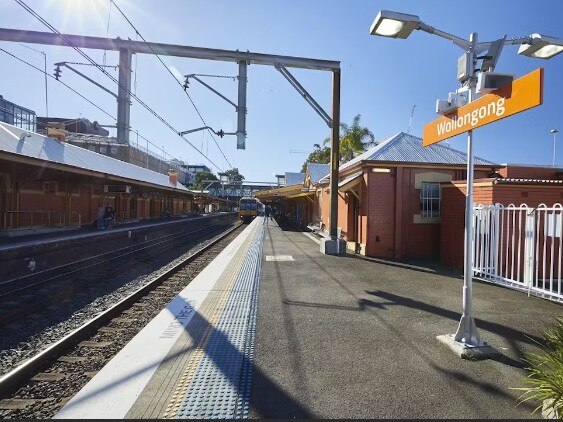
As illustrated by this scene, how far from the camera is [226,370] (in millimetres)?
3836

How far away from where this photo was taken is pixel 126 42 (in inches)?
393

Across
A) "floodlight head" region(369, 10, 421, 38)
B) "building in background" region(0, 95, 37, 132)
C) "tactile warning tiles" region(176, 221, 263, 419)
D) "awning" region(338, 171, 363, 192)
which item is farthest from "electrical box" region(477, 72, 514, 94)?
"building in background" region(0, 95, 37, 132)

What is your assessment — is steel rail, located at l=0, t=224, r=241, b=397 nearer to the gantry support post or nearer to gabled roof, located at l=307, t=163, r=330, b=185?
the gantry support post

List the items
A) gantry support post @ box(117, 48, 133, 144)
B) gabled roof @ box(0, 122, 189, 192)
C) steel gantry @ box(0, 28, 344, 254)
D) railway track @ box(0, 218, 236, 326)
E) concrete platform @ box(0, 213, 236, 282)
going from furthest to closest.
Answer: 1. gabled roof @ box(0, 122, 189, 192)
2. concrete platform @ box(0, 213, 236, 282)
3. steel gantry @ box(0, 28, 344, 254)
4. gantry support post @ box(117, 48, 133, 144)
5. railway track @ box(0, 218, 236, 326)

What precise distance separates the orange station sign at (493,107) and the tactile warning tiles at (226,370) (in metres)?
4.11

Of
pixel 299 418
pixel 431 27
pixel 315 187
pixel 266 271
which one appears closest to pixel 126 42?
pixel 266 271

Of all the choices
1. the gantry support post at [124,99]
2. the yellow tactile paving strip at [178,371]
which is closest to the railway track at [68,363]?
the yellow tactile paving strip at [178,371]

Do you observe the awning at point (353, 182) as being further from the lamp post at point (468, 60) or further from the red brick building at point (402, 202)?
the lamp post at point (468, 60)

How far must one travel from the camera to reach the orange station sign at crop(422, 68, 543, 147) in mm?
3309

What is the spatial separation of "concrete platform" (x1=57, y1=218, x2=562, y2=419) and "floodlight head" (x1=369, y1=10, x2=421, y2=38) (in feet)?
14.3

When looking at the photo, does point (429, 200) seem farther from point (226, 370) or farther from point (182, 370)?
point (182, 370)

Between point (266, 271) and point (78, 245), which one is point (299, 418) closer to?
point (266, 271)

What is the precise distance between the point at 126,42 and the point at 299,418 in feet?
36.3

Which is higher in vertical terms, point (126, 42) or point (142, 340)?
point (126, 42)
